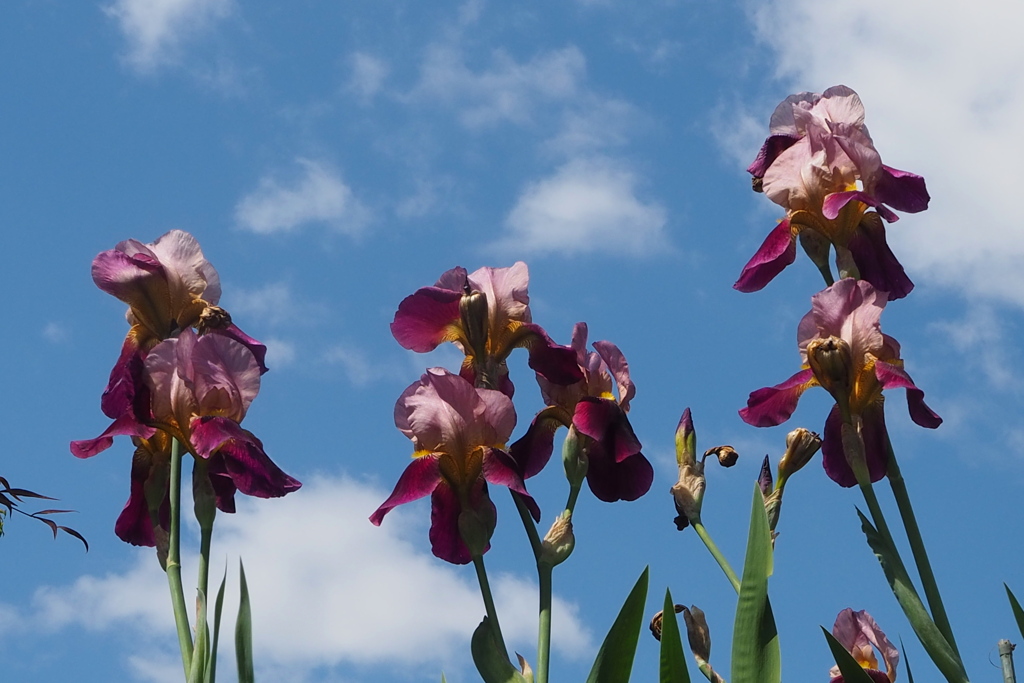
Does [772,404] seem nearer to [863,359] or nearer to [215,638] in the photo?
[863,359]

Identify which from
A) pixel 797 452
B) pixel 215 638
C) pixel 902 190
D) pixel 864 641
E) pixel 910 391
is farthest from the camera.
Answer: pixel 864 641

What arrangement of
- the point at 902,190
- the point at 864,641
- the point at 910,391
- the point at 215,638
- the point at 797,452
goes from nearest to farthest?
the point at 215,638 < the point at 910,391 < the point at 797,452 < the point at 902,190 < the point at 864,641

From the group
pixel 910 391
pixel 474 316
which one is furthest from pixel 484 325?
pixel 910 391

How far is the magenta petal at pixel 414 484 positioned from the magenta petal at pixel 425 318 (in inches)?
10.1

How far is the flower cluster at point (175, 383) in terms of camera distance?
143 cm

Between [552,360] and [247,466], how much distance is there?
481 millimetres

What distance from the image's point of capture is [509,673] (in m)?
1.36

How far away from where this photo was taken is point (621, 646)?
1.43 metres

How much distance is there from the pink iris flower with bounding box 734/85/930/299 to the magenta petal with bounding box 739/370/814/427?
0.23 metres

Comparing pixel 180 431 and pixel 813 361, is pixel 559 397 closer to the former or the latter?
pixel 813 361

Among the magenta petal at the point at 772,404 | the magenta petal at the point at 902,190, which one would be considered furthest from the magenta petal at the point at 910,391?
the magenta petal at the point at 902,190

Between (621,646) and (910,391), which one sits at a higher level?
(910,391)

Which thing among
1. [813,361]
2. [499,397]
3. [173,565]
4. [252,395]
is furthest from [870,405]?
[173,565]

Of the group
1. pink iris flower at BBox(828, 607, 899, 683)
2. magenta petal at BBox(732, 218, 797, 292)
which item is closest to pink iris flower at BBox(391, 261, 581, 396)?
magenta petal at BBox(732, 218, 797, 292)
